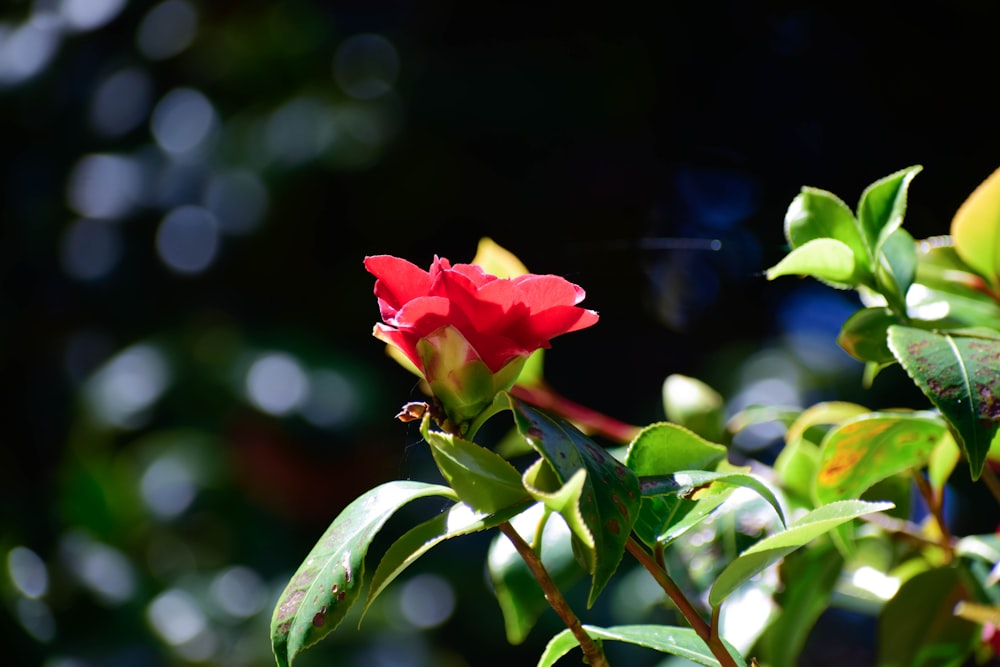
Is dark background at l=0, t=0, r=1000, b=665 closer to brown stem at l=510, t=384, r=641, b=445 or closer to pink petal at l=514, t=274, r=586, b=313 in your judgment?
brown stem at l=510, t=384, r=641, b=445

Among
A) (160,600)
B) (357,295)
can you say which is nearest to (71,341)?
(357,295)

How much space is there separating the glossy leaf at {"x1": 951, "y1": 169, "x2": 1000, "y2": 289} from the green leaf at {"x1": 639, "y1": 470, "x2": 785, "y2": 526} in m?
0.18

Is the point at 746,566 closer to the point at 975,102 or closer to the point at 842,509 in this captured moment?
the point at 842,509

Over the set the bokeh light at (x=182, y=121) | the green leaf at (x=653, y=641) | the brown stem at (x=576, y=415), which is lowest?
the bokeh light at (x=182, y=121)

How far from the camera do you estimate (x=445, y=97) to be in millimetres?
1802

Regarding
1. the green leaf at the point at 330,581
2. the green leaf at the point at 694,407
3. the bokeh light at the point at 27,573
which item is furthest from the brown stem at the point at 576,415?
the bokeh light at the point at 27,573

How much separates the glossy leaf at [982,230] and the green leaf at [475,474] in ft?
0.82

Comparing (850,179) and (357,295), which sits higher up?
(850,179)

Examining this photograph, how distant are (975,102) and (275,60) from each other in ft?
4.21

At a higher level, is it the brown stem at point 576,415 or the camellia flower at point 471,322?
the camellia flower at point 471,322

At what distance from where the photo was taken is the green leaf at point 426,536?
0.29 meters

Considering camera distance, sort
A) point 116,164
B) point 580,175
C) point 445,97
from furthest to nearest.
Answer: point 116,164 → point 445,97 → point 580,175

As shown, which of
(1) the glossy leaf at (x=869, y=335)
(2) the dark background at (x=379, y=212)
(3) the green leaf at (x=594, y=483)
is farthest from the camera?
(2) the dark background at (x=379, y=212)

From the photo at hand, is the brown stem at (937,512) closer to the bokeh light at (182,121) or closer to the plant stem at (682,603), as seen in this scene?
the plant stem at (682,603)
